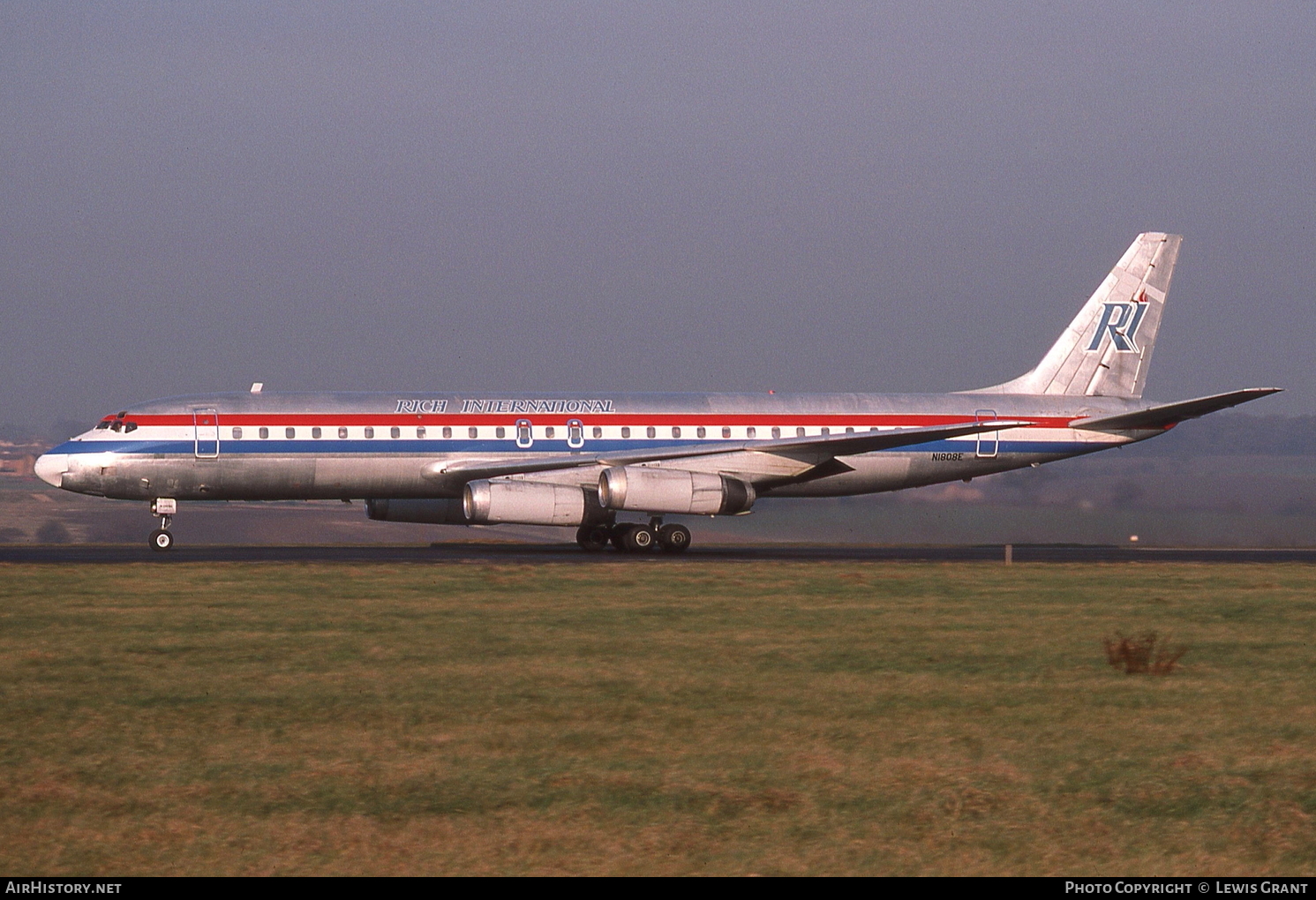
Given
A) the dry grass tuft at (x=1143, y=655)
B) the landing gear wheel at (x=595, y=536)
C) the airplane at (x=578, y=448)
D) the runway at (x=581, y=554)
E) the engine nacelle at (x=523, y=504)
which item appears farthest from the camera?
the landing gear wheel at (x=595, y=536)

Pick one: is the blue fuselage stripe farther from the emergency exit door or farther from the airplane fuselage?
the emergency exit door

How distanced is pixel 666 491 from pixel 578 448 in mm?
3441

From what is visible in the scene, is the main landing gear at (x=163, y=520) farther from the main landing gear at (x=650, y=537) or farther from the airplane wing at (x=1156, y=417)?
the airplane wing at (x=1156, y=417)

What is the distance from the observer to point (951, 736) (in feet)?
36.8

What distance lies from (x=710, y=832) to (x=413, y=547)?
93.5ft

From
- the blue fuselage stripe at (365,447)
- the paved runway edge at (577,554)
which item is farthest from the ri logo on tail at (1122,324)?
the blue fuselage stripe at (365,447)

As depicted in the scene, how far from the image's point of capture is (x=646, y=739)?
1110cm

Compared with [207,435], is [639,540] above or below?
below

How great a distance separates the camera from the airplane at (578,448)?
33.2m

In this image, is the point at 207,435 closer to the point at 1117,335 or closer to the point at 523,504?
the point at 523,504

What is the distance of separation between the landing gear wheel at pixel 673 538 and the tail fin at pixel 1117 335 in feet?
33.7

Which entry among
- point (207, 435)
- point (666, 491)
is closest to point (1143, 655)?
point (666, 491)
